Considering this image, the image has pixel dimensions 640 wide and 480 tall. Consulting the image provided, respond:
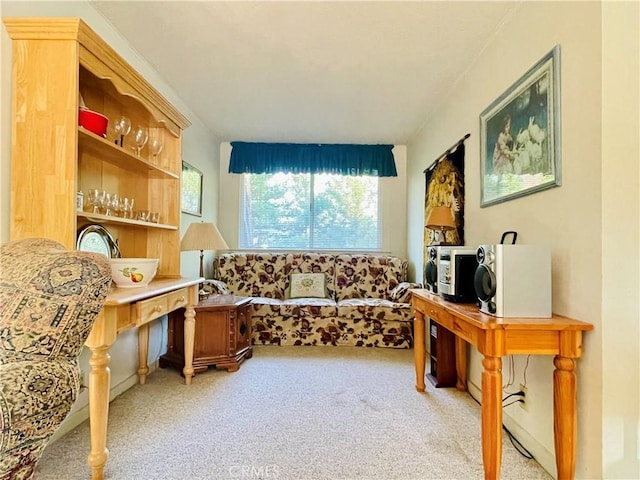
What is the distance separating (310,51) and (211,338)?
2300 mm

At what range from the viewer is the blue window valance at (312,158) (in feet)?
14.5

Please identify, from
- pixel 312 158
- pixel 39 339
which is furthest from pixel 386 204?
pixel 39 339

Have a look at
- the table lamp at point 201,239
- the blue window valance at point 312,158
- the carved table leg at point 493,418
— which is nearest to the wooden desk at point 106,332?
the table lamp at point 201,239

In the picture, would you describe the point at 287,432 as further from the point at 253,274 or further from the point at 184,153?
the point at 184,153

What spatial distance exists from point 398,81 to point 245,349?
2.63 meters

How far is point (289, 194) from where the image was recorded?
14.9 ft

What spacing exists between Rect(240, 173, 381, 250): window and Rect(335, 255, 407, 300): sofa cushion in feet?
1.40

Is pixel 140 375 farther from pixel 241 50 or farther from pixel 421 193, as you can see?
pixel 421 193

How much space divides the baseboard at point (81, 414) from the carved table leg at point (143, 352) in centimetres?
5

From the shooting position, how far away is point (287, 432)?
72.2 inches

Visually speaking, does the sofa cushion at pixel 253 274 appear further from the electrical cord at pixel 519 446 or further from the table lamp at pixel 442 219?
the electrical cord at pixel 519 446

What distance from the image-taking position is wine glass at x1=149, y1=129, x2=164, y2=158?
7.84ft

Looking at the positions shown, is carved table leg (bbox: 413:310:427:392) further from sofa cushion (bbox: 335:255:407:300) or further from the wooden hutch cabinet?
the wooden hutch cabinet

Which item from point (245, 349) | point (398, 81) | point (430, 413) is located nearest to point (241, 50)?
point (398, 81)
